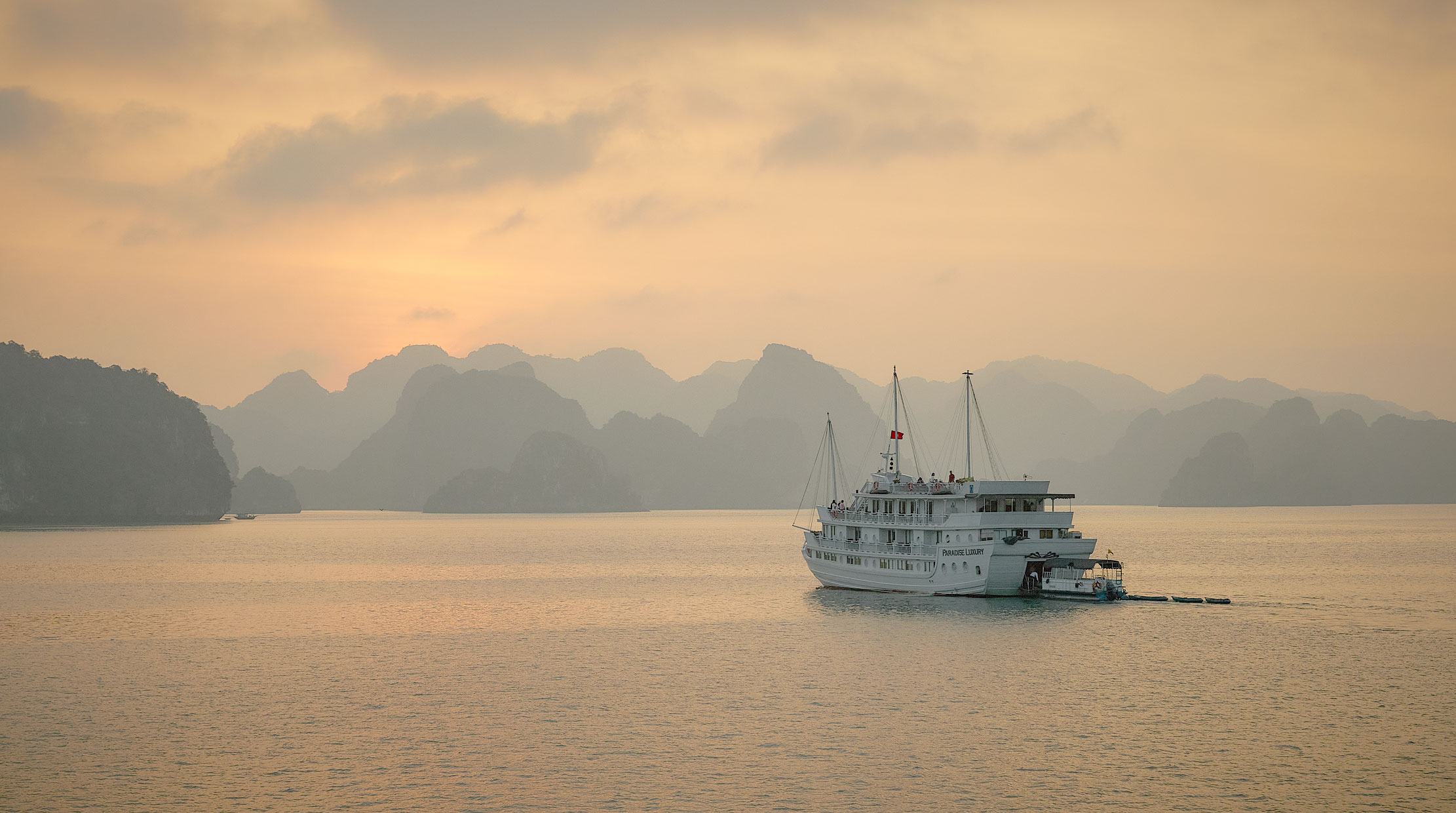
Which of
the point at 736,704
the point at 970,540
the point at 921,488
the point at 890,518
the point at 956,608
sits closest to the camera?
the point at 736,704

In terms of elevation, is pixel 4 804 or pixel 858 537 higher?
pixel 858 537

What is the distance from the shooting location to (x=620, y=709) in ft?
182

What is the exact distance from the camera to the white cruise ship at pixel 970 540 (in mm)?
91562

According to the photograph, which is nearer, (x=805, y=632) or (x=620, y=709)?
(x=620, y=709)

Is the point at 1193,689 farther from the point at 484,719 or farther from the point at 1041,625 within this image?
the point at 484,719

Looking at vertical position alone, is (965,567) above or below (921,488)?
below

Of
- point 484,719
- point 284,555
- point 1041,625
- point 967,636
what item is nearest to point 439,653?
point 484,719

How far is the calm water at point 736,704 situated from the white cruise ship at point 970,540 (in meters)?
2.30

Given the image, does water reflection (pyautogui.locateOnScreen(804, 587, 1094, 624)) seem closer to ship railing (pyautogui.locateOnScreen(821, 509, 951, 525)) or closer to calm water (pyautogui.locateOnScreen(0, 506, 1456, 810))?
calm water (pyautogui.locateOnScreen(0, 506, 1456, 810))

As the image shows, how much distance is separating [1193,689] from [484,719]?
35940 mm

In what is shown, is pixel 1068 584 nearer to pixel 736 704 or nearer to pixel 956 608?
pixel 956 608

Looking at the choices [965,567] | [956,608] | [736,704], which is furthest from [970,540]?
[736,704]

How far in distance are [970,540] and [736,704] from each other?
136ft

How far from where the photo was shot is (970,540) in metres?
92.9
